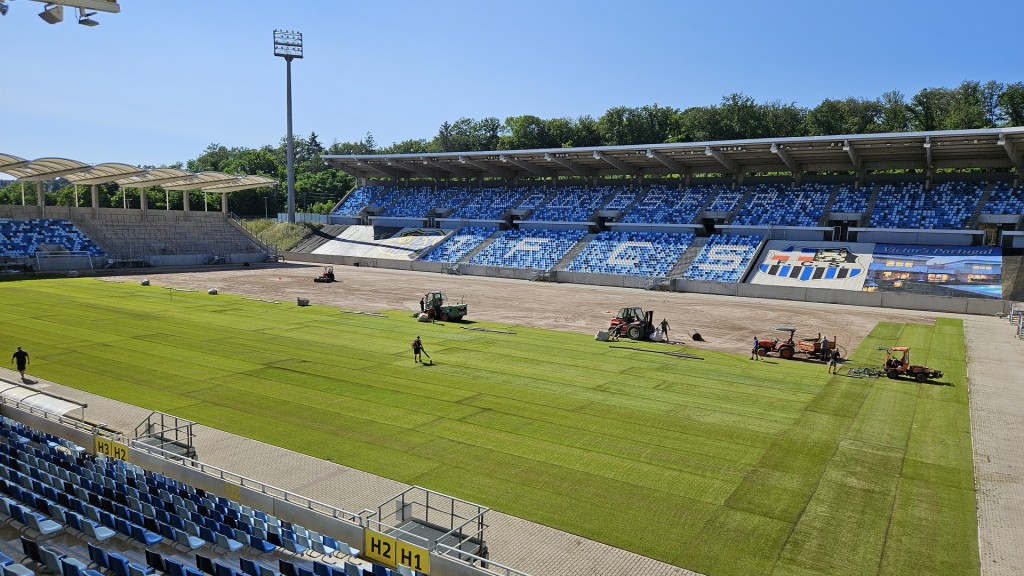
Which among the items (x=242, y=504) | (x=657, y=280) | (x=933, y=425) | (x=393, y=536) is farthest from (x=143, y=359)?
(x=657, y=280)

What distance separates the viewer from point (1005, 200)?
180 feet

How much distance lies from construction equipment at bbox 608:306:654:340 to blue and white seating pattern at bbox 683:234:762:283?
2594 cm

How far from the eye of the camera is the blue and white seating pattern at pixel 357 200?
3728 inches

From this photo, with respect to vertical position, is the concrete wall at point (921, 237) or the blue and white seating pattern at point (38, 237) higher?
the concrete wall at point (921, 237)

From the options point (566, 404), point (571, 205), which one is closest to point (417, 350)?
point (566, 404)

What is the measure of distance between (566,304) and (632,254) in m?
20.9

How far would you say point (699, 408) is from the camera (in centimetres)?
2023

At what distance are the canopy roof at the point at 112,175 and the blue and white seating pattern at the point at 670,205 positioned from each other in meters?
43.7

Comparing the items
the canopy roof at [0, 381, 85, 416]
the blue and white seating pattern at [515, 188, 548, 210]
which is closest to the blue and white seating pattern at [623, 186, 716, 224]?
the blue and white seating pattern at [515, 188, 548, 210]

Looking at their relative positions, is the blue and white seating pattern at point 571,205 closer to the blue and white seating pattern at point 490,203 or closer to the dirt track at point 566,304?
the blue and white seating pattern at point 490,203

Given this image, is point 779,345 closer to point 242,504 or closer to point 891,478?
point 891,478

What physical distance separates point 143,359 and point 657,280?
43315 mm

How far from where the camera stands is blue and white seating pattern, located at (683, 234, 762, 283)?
189 ft

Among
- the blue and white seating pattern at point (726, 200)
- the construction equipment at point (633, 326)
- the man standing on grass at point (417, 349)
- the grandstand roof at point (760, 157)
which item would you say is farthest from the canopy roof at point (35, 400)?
the blue and white seating pattern at point (726, 200)
